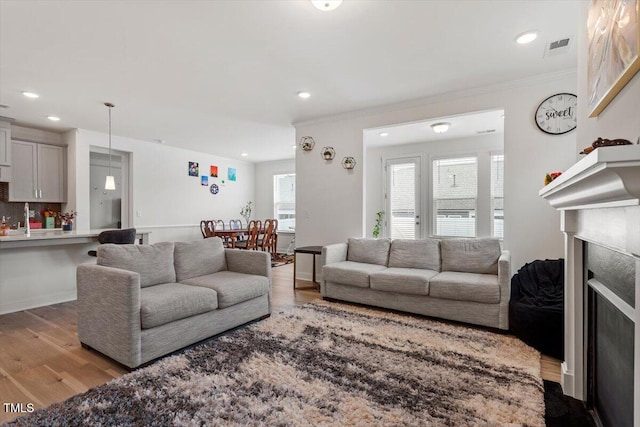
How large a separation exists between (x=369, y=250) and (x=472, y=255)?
3.95 feet

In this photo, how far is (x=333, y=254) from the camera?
3.99 m

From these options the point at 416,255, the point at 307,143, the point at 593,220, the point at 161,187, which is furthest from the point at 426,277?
the point at 161,187

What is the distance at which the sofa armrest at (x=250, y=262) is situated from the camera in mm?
3244

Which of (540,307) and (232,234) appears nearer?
(540,307)

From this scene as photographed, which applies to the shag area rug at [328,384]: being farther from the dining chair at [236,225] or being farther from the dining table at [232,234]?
the dining chair at [236,225]

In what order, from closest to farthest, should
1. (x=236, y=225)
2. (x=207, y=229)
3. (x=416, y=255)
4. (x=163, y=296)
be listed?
(x=163, y=296) → (x=416, y=255) → (x=207, y=229) → (x=236, y=225)

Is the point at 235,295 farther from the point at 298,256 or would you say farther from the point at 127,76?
the point at 127,76

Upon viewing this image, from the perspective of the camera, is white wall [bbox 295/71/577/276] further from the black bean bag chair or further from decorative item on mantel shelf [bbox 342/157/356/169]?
the black bean bag chair

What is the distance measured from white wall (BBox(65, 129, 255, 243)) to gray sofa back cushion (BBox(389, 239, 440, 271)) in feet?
16.2

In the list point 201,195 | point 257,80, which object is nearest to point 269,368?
point 257,80

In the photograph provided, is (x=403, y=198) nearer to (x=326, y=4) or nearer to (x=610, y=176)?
(x=326, y=4)

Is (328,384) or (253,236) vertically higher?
(253,236)

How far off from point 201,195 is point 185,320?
5.44m

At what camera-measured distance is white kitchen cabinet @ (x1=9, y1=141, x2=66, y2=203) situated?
4890 mm
